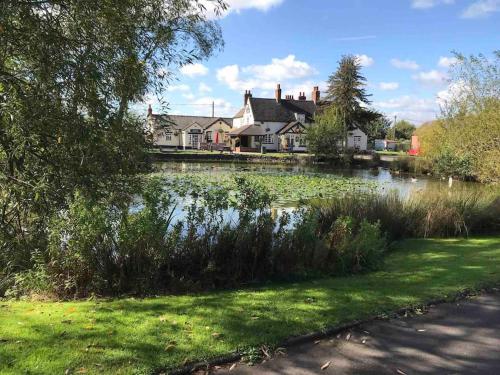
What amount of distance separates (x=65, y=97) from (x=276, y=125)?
7335cm

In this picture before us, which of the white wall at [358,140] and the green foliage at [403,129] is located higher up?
the green foliage at [403,129]

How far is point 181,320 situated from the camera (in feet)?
17.7

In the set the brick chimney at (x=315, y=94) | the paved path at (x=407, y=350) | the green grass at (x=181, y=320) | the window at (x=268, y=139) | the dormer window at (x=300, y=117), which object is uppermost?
the brick chimney at (x=315, y=94)

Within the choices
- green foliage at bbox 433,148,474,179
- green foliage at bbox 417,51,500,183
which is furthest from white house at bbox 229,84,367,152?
green foliage at bbox 417,51,500,183

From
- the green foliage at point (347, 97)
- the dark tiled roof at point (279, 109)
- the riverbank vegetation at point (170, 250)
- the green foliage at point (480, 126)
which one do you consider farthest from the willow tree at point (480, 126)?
the dark tiled roof at point (279, 109)

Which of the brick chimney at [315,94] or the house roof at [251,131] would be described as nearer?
the house roof at [251,131]

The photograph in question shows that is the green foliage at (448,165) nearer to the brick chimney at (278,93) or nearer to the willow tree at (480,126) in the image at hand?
the willow tree at (480,126)

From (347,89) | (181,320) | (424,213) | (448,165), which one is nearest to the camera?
(181,320)

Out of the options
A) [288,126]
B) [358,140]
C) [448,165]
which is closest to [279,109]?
[288,126]

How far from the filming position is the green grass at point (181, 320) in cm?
441

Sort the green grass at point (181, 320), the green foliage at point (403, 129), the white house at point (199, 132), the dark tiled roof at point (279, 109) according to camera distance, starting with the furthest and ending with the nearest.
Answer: the green foliage at point (403, 129) < the white house at point (199, 132) < the dark tiled roof at point (279, 109) < the green grass at point (181, 320)

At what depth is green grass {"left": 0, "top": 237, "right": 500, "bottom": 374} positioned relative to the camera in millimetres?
4414

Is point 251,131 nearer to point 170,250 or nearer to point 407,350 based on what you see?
point 170,250

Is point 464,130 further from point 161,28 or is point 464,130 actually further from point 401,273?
point 161,28
